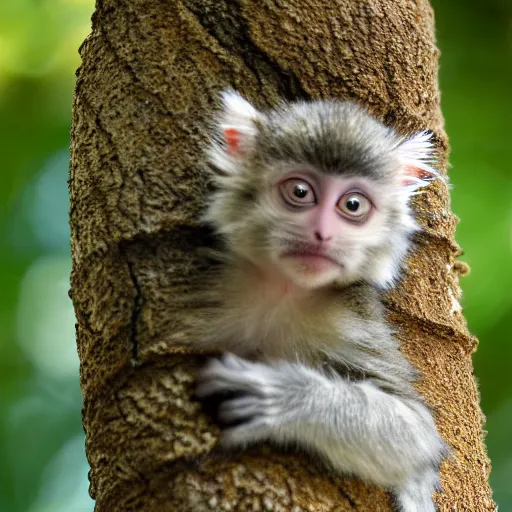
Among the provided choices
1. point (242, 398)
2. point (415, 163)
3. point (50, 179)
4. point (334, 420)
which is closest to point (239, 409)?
point (242, 398)

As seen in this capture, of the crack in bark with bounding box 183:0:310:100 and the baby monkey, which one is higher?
the crack in bark with bounding box 183:0:310:100

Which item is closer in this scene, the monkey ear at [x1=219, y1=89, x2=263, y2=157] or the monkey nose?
the monkey nose

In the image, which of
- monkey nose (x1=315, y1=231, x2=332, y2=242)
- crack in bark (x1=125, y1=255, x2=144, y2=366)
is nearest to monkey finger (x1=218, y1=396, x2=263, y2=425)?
crack in bark (x1=125, y1=255, x2=144, y2=366)

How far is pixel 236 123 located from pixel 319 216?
57cm

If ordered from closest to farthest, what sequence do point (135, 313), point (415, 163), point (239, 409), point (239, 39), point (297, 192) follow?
point (239, 409), point (135, 313), point (297, 192), point (239, 39), point (415, 163)

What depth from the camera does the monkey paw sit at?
3.01 m

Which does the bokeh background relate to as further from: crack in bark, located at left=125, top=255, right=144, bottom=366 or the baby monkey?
crack in bark, located at left=125, top=255, right=144, bottom=366

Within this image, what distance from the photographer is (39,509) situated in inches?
271

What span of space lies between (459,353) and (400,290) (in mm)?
411

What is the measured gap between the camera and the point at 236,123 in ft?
12.4

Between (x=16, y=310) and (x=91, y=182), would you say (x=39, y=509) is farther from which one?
(x=91, y=182)

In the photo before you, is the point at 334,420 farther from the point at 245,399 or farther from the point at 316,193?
the point at 316,193

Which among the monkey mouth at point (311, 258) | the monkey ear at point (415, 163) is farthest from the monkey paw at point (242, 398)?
the monkey ear at point (415, 163)

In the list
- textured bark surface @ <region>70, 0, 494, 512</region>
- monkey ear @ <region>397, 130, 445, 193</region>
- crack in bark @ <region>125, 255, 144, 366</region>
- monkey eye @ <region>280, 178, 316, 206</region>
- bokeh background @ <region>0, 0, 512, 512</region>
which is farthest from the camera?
bokeh background @ <region>0, 0, 512, 512</region>
